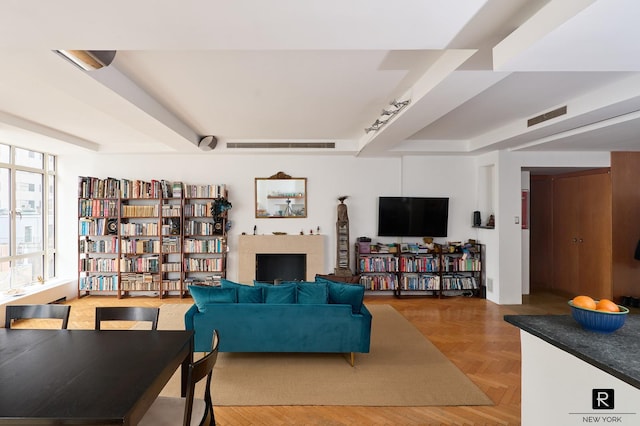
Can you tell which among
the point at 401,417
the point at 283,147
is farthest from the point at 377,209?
the point at 401,417

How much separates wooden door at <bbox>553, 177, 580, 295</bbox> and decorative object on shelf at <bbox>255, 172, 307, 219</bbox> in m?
5.29

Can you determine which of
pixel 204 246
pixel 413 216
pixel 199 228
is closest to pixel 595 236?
pixel 413 216

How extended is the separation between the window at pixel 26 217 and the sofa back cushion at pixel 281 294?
4.98 metres

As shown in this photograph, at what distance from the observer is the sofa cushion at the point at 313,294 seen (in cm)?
389

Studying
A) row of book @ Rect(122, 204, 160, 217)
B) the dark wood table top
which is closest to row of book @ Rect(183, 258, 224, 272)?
row of book @ Rect(122, 204, 160, 217)

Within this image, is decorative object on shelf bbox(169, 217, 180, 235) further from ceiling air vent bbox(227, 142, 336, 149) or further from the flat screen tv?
the flat screen tv

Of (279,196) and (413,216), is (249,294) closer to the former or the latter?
(279,196)

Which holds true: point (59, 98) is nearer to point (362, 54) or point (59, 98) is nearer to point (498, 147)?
point (362, 54)

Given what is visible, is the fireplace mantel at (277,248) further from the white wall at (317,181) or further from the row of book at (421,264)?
the row of book at (421,264)

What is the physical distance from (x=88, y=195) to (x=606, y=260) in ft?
31.4

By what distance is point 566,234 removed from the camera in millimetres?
7547

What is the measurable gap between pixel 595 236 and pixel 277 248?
5905 mm

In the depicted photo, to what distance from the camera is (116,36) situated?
2.21 meters

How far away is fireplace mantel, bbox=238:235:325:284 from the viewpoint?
723 centimetres
